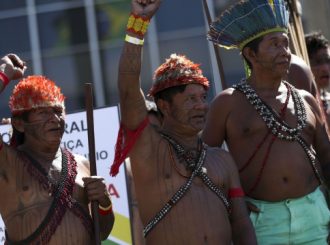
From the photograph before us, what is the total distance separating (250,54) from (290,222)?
1013 millimetres

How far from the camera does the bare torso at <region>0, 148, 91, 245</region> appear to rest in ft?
18.5

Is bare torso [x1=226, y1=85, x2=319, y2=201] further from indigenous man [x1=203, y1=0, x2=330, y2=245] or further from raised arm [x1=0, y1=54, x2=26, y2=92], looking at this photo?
raised arm [x1=0, y1=54, x2=26, y2=92]

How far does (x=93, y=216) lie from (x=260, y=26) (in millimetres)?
1470

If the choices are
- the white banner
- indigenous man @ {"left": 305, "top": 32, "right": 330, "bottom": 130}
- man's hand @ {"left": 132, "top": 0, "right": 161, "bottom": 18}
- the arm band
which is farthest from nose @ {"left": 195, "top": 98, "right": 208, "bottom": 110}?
indigenous man @ {"left": 305, "top": 32, "right": 330, "bottom": 130}

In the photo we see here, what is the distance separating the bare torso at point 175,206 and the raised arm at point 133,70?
0.58ft

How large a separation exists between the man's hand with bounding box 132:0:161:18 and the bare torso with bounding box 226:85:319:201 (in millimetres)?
953

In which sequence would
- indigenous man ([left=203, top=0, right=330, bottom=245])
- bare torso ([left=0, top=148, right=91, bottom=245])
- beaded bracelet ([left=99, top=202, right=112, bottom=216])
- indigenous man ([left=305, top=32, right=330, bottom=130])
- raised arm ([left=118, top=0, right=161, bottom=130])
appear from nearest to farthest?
raised arm ([left=118, top=0, right=161, bottom=130])
bare torso ([left=0, top=148, right=91, bottom=245])
beaded bracelet ([left=99, top=202, right=112, bottom=216])
indigenous man ([left=203, top=0, right=330, bottom=245])
indigenous man ([left=305, top=32, right=330, bottom=130])

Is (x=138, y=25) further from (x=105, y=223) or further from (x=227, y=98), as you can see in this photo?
(x=105, y=223)

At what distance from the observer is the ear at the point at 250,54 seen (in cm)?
619

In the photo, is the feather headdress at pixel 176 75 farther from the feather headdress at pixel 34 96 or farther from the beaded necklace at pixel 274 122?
the feather headdress at pixel 34 96

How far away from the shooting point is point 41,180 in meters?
5.74

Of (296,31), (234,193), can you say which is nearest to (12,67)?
(234,193)

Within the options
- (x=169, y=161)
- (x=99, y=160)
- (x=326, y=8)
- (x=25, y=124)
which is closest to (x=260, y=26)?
(x=169, y=161)

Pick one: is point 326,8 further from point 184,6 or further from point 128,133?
point 128,133
